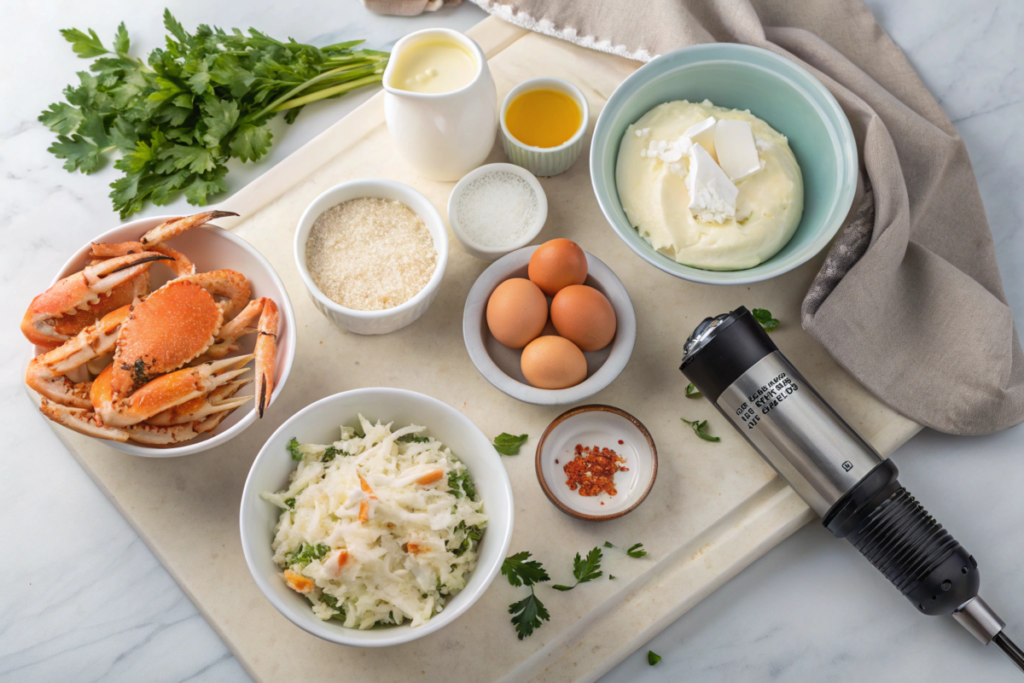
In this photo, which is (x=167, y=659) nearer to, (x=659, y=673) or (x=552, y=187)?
(x=659, y=673)

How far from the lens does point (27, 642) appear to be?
1517 millimetres

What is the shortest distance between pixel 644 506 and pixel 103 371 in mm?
1105

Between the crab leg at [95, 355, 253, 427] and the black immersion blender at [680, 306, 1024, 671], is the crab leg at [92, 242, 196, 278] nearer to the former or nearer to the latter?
the crab leg at [95, 355, 253, 427]

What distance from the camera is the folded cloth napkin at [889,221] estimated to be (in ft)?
4.92

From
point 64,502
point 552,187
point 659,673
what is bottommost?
point 659,673

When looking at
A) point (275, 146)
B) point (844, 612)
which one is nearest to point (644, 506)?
point (844, 612)

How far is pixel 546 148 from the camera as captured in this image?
1.59 meters

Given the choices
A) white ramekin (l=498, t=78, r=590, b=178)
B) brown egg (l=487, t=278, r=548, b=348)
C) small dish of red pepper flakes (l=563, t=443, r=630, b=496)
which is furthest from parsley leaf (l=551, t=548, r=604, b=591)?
white ramekin (l=498, t=78, r=590, b=178)

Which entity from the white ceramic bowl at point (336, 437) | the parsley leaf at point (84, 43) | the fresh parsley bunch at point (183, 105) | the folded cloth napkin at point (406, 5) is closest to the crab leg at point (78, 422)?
the white ceramic bowl at point (336, 437)

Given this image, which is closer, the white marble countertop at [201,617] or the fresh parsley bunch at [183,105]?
the white marble countertop at [201,617]

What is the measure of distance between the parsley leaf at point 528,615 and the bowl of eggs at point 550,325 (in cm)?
39

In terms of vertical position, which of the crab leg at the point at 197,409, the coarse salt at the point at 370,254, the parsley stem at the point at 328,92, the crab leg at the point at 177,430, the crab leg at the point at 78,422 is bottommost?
Result: the crab leg at the point at 177,430

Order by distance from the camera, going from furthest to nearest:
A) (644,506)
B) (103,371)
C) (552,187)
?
(552,187), (644,506), (103,371)

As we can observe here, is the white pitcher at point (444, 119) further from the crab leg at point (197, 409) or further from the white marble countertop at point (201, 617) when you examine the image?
the crab leg at point (197, 409)
